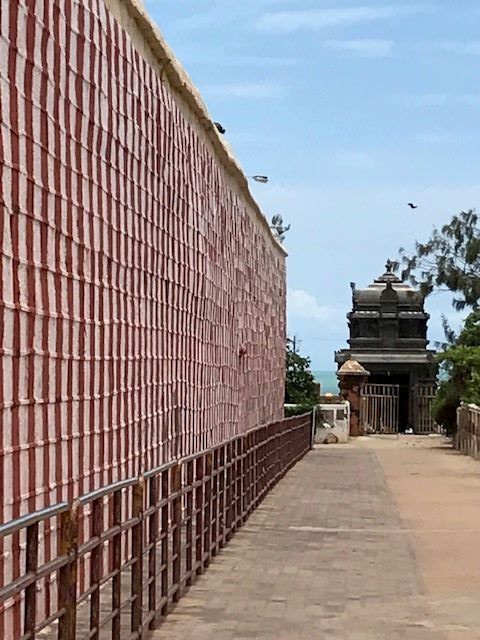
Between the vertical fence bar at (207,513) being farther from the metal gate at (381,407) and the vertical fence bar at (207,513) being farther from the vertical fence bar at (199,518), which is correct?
the metal gate at (381,407)

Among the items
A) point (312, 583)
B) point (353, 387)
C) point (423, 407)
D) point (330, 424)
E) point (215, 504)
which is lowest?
point (312, 583)

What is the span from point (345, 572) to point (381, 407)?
42.9 meters

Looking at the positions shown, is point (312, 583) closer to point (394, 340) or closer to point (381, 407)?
point (381, 407)

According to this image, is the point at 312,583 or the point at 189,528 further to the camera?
the point at 312,583

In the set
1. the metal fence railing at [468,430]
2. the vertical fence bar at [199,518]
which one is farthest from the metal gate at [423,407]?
the vertical fence bar at [199,518]

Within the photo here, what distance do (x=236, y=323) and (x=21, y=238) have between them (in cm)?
1431

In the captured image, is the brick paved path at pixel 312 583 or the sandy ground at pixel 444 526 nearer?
the brick paved path at pixel 312 583

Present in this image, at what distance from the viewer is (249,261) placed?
83.0ft

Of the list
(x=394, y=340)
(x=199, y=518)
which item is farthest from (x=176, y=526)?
(x=394, y=340)

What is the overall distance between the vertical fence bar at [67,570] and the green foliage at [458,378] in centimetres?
3224

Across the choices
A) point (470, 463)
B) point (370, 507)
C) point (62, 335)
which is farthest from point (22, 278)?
point (470, 463)

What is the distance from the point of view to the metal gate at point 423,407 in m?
54.8

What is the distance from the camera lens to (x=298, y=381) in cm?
4469

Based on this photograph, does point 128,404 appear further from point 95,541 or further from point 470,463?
point 470,463
